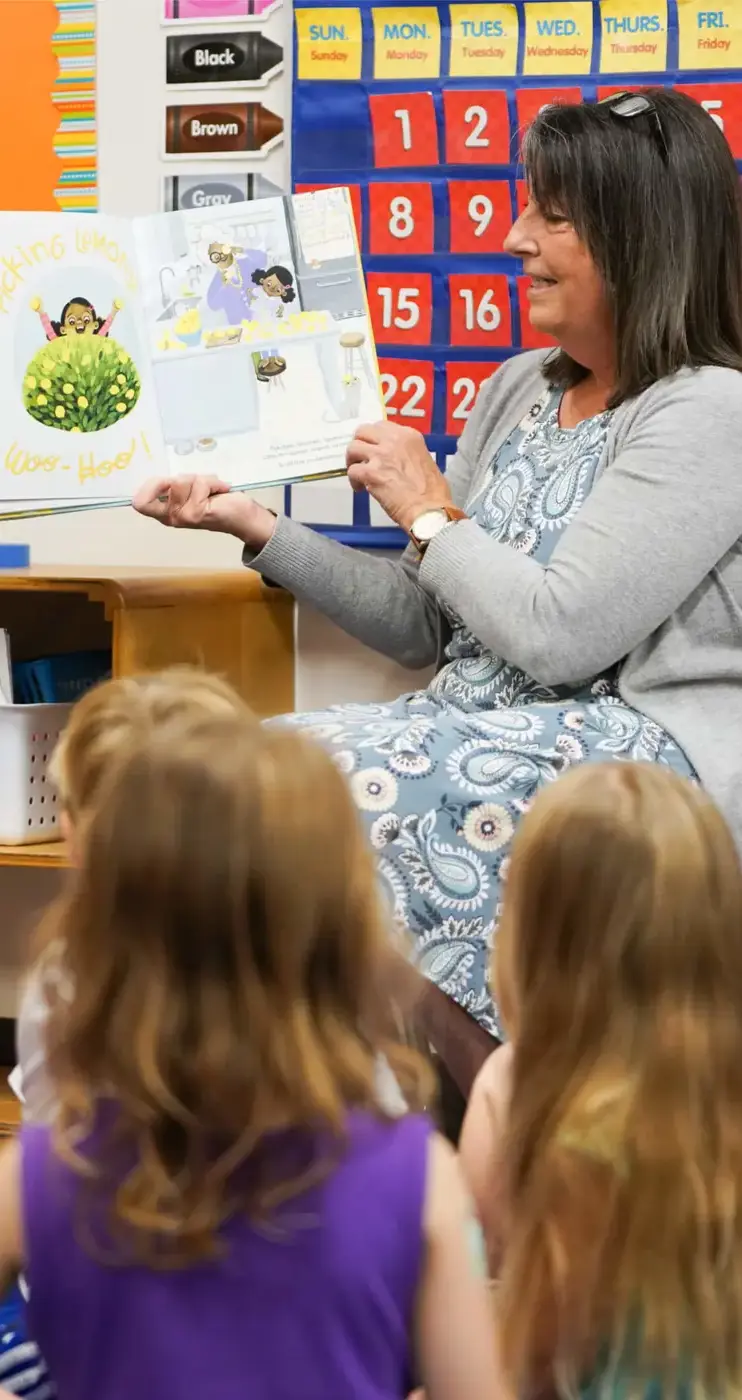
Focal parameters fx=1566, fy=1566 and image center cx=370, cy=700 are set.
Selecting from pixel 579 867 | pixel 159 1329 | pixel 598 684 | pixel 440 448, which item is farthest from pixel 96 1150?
pixel 440 448

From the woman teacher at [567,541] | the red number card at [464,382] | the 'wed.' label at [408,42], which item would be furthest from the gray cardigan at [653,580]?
the 'wed.' label at [408,42]

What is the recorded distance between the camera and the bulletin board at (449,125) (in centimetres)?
195

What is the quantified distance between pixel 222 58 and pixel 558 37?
443mm

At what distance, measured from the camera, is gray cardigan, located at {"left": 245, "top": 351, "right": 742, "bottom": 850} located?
62.1 inches

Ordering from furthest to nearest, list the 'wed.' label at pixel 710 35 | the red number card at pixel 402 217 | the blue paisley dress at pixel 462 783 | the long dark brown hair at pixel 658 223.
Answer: the red number card at pixel 402 217 < the 'wed.' label at pixel 710 35 < the long dark brown hair at pixel 658 223 < the blue paisley dress at pixel 462 783

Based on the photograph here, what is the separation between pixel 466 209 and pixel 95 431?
22.7 inches

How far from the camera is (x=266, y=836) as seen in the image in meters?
0.75

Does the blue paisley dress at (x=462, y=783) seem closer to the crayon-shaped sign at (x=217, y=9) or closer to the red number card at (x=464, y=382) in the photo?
the red number card at (x=464, y=382)

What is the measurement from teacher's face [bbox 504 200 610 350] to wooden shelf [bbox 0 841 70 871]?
827 mm

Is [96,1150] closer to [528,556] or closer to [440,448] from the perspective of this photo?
[528,556]

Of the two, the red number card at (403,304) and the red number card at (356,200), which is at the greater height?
the red number card at (356,200)

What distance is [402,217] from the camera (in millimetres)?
2037

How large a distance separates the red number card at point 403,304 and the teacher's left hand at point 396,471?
0.27 m

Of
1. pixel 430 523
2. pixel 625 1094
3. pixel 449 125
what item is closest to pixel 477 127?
pixel 449 125
